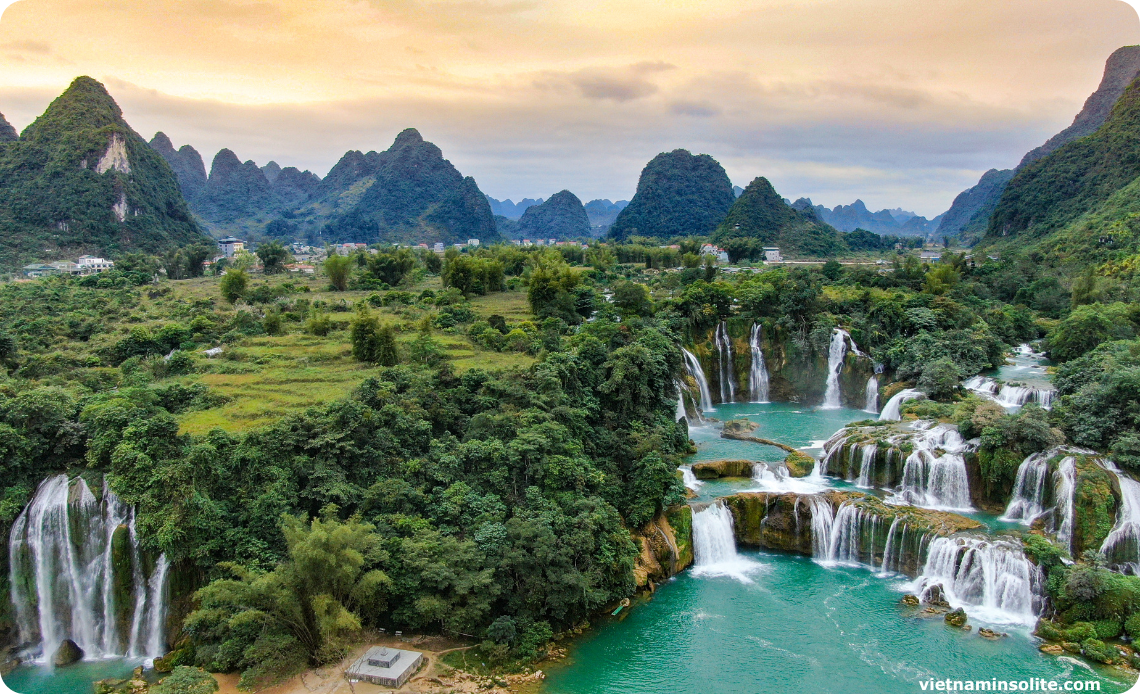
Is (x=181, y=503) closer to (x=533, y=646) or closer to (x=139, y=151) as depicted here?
(x=533, y=646)

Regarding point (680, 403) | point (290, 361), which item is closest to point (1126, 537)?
point (680, 403)

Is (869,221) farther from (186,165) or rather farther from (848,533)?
(848,533)

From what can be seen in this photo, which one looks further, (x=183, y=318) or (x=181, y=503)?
(x=183, y=318)

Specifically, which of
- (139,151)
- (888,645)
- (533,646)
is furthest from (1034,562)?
(139,151)

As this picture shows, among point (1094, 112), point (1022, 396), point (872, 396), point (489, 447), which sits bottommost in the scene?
point (872, 396)

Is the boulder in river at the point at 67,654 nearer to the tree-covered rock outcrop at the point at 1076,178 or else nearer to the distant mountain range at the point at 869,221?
the tree-covered rock outcrop at the point at 1076,178

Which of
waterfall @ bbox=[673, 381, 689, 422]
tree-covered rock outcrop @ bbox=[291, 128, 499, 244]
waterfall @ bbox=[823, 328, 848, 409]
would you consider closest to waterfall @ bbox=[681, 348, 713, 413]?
waterfall @ bbox=[673, 381, 689, 422]
